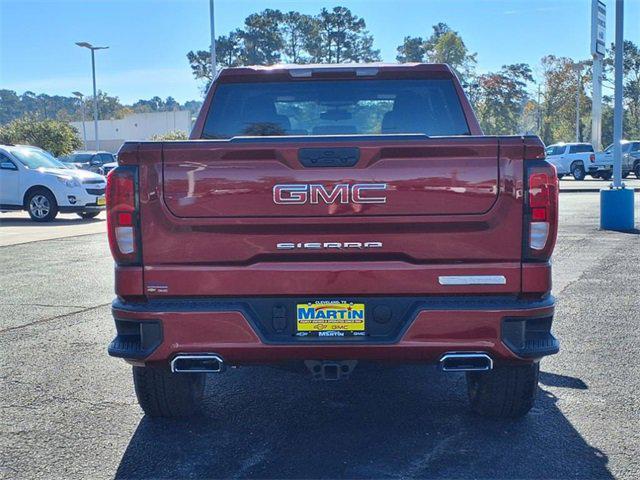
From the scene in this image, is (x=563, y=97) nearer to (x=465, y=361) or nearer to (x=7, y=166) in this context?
(x=7, y=166)

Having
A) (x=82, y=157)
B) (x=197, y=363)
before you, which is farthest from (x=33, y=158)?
(x=82, y=157)

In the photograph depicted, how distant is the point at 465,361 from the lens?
3578 millimetres

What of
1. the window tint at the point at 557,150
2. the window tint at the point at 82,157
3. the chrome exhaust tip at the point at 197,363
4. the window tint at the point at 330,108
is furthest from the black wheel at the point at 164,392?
the window tint at the point at 557,150

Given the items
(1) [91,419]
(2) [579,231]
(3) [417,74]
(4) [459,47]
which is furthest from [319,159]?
(4) [459,47]

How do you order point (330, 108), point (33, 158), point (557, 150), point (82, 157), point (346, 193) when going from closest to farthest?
point (346, 193)
point (330, 108)
point (33, 158)
point (82, 157)
point (557, 150)

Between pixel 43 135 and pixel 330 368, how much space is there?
3647 centimetres

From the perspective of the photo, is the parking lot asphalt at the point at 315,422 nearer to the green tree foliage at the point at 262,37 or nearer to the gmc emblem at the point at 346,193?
the gmc emblem at the point at 346,193

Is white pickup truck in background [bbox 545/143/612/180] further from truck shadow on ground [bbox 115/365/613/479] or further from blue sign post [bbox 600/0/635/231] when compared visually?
truck shadow on ground [bbox 115/365/613/479]

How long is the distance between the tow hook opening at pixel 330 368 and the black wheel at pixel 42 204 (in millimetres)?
14454

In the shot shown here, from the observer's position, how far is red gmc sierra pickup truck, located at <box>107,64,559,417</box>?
3465 millimetres

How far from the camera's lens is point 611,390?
480cm

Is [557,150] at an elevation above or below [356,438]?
above

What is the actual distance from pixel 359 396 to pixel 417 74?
221 cm

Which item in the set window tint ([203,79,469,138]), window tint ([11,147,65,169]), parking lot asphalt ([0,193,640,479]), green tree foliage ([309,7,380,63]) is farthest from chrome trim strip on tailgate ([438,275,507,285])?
Result: green tree foliage ([309,7,380,63])
